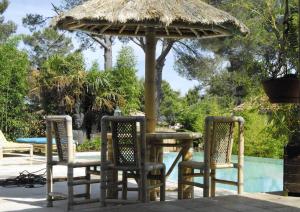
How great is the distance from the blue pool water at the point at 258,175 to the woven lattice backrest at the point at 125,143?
367 cm

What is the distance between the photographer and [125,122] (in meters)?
5.16

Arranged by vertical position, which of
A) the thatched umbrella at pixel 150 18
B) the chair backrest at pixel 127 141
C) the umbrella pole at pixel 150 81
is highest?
the thatched umbrella at pixel 150 18

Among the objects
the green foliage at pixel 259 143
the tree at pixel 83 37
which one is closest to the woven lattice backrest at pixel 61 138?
the green foliage at pixel 259 143

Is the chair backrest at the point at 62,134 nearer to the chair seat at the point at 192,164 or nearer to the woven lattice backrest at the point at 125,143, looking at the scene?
the woven lattice backrest at the point at 125,143

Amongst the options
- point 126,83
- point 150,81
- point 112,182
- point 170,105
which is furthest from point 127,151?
point 170,105

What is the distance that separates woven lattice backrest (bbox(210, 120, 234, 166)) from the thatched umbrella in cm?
97

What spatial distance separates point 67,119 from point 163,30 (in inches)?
104

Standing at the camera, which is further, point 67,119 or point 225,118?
point 225,118

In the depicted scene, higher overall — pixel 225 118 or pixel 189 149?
pixel 225 118

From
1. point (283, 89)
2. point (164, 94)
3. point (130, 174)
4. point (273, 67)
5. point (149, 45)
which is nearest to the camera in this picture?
point (283, 89)

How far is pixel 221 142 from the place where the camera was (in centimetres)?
593

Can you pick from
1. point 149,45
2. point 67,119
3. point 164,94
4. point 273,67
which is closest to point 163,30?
point 149,45

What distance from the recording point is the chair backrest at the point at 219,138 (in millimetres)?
5754

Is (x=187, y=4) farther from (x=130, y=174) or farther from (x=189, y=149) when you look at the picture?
(x=130, y=174)
